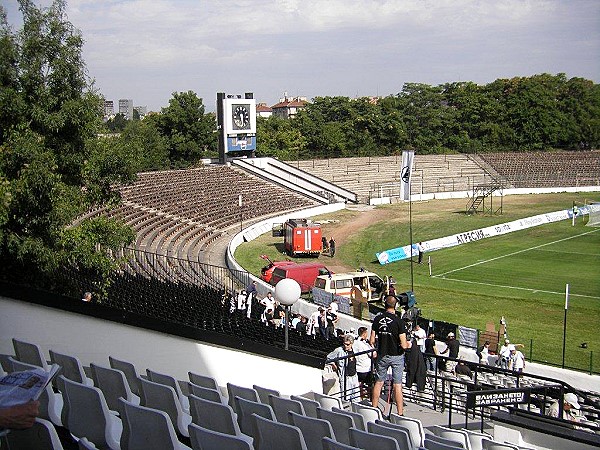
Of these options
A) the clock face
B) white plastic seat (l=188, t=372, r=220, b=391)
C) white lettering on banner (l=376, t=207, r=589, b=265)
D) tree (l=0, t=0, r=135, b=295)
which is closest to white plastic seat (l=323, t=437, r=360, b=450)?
white plastic seat (l=188, t=372, r=220, b=391)

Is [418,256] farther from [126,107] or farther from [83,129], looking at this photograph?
[126,107]

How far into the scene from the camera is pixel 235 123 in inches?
2330

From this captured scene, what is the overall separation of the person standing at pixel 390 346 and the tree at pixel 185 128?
6180 cm

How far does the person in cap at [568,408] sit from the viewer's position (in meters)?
9.89

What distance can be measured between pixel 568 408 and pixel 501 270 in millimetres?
23025

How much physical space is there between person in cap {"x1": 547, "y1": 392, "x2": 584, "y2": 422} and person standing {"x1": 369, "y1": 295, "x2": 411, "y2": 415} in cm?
204

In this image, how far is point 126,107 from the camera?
258 feet

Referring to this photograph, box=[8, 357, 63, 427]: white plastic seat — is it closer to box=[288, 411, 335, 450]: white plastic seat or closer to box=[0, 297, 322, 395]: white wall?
box=[288, 411, 335, 450]: white plastic seat

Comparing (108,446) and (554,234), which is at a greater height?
(108,446)

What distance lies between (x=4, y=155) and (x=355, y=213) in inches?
1558

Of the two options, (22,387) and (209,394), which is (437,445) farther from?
(22,387)

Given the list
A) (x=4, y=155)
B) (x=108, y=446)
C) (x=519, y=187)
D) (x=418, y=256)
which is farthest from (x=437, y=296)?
(x=519, y=187)

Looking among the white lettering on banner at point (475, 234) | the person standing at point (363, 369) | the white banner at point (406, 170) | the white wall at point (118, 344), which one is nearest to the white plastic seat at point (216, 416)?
the white wall at point (118, 344)

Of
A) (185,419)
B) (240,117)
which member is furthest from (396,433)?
(240,117)
